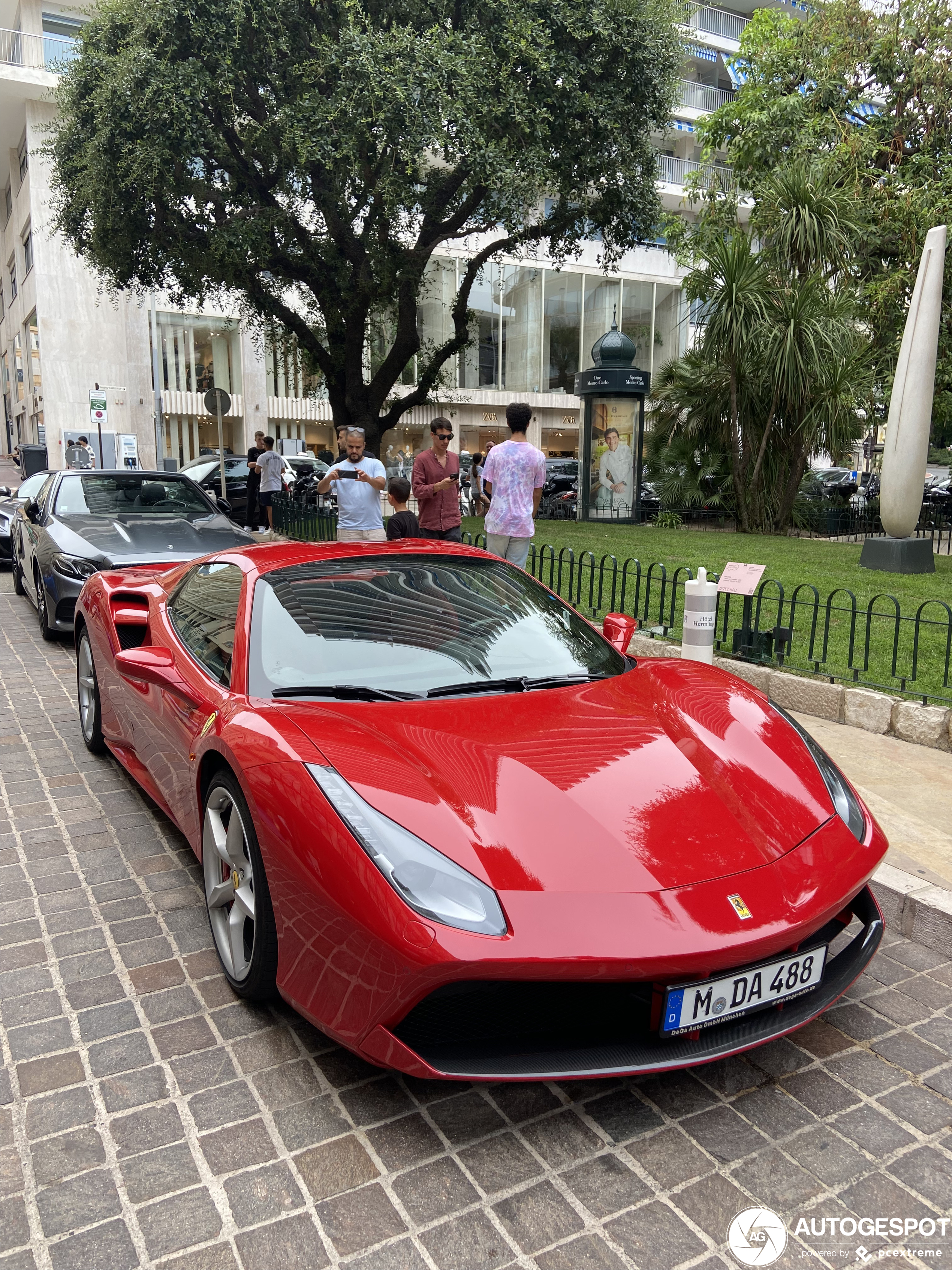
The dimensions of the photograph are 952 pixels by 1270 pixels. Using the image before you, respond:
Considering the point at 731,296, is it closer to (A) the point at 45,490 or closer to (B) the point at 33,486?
(B) the point at 33,486

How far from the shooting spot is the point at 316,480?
83.9ft

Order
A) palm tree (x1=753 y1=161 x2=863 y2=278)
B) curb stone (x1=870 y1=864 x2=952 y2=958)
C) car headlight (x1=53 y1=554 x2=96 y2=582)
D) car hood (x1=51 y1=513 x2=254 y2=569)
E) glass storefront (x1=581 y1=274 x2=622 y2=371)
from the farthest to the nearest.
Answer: glass storefront (x1=581 y1=274 x2=622 y2=371) < palm tree (x1=753 y1=161 x2=863 y2=278) < car hood (x1=51 y1=513 x2=254 y2=569) < car headlight (x1=53 y1=554 x2=96 y2=582) < curb stone (x1=870 y1=864 x2=952 y2=958)

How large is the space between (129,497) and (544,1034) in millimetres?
7720

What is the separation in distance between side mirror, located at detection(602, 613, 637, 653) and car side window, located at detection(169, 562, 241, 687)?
1.52m

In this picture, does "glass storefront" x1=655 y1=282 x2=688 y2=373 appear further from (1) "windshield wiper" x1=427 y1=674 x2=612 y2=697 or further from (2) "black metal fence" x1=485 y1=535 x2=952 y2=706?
(1) "windshield wiper" x1=427 y1=674 x2=612 y2=697

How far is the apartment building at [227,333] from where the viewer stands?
33.7 metres

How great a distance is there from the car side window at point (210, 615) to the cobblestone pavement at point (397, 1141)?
1.02 meters

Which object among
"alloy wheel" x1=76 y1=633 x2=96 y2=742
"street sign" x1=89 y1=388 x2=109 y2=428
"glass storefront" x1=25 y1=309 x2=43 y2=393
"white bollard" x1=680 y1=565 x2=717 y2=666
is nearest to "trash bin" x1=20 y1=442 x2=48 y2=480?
"street sign" x1=89 y1=388 x2=109 y2=428

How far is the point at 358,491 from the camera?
8.23 m

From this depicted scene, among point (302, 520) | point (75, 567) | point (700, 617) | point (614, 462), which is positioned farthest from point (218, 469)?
point (700, 617)

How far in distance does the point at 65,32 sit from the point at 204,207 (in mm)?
27826

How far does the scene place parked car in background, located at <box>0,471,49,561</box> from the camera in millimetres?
10336

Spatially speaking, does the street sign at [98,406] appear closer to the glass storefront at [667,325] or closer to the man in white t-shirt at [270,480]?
the man in white t-shirt at [270,480]

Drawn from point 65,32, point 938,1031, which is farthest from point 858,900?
point 65,32
